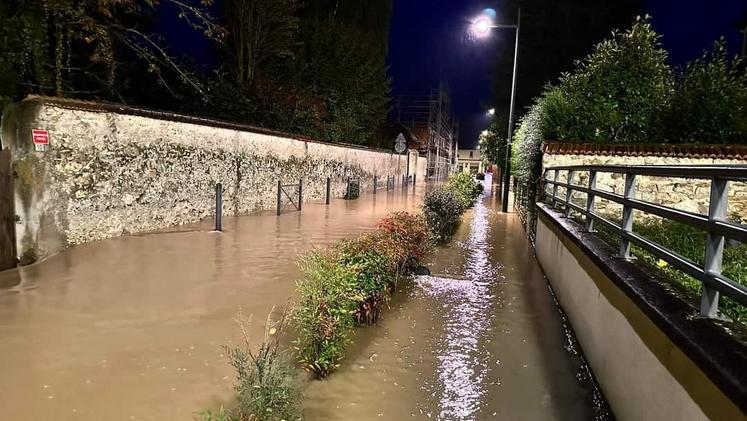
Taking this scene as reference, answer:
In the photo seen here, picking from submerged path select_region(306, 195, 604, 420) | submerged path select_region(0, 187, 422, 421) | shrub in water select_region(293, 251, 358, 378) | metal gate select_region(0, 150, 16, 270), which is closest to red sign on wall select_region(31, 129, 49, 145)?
metal gate select_region(0, 150, 16, 270)

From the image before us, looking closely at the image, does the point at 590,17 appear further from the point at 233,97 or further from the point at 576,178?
the point at 233,97

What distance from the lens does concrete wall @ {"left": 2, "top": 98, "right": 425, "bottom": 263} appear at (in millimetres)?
6730

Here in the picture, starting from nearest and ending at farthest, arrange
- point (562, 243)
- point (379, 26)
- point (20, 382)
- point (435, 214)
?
point (20, 382), point (562, 243), point (435, 214), point (379, 26)

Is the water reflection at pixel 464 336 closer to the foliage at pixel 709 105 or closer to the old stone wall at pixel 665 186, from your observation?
the old stone wall at pixel 665 186

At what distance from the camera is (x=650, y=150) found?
1016 centimetres

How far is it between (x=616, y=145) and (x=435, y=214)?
3907 millimetres

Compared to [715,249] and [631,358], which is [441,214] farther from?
[715,249]

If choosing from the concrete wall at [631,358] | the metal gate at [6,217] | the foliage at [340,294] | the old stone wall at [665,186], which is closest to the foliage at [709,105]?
the old stone wall at [665,186]

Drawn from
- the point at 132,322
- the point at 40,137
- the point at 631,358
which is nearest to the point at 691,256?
the point at 631,358

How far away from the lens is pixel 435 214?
32.7 ft

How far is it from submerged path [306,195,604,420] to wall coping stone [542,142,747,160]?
4.16 meters

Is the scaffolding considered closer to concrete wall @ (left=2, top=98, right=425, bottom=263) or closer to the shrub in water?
concrete wall @ (left=2, top=98, right=425, bottom=263)

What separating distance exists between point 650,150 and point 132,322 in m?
9.52

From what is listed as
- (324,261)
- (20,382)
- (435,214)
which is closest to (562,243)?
(324,261)
